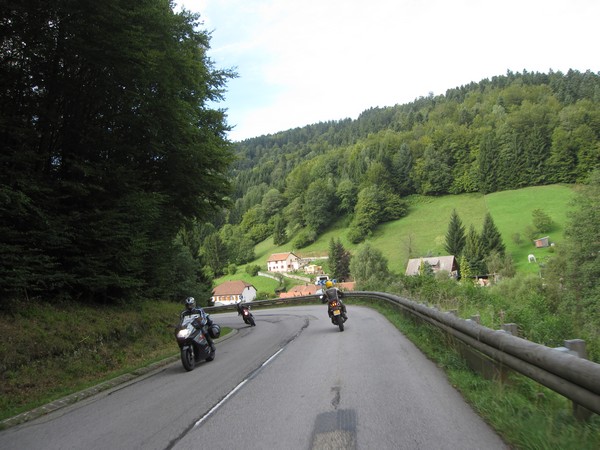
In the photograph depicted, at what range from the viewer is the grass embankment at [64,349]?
8.29 m

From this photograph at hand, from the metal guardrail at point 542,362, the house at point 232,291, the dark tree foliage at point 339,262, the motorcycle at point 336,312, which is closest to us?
the metal guardrail at point 542,362

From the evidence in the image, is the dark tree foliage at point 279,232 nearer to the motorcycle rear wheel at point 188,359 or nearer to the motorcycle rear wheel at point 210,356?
the motorcycle rear wheel at point 210,356

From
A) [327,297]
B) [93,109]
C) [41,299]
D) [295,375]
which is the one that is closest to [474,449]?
[295,375]

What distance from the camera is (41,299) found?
36.1 feet

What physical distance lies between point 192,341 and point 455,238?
79.0 meters

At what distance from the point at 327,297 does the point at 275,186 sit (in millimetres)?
146035

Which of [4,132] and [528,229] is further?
[528,229]

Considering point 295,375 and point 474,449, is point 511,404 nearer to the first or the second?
point 474,449

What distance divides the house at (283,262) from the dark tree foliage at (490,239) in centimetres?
4180

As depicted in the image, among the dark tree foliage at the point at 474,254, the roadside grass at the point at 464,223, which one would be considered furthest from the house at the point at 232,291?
the dark tree foliage at the point at 474,254

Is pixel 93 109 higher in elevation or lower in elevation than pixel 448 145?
lower

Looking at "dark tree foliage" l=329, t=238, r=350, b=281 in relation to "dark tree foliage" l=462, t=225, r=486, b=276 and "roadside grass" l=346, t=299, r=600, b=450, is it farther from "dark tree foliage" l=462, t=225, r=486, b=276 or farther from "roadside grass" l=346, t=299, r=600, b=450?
"roadside grass" l=346, t=299, r=600, b=450

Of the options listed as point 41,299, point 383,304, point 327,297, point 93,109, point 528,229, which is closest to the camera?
point 41,299

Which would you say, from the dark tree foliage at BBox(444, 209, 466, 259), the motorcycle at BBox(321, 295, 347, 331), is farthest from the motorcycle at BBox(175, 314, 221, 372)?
the dark tree foliage at BBox(444, 209, 466, 259)
